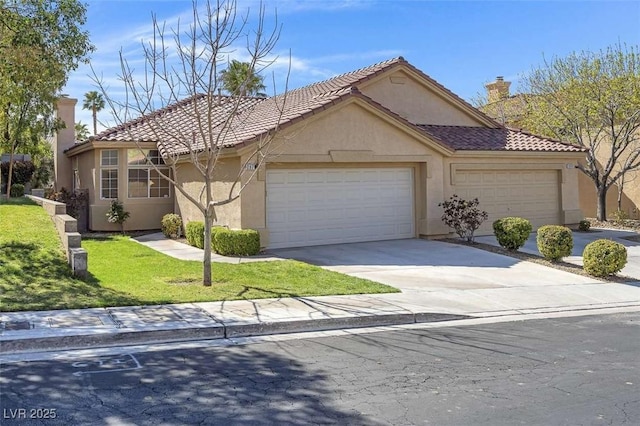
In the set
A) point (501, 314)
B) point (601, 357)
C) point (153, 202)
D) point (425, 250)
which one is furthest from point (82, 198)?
point (601, 357)

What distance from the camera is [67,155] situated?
23.9 meters

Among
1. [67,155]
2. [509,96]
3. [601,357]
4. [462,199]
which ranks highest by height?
[509,96]

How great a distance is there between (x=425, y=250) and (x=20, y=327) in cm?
1058

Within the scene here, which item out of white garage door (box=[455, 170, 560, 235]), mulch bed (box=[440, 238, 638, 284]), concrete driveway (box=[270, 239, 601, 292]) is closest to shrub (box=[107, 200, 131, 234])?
concrete driveway (box=[270, 239, 601, 292])

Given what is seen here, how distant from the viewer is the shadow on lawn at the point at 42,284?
8.62 m

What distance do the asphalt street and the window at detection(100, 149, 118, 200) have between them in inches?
560

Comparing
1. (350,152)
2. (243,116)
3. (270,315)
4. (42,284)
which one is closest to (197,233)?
(350,152)

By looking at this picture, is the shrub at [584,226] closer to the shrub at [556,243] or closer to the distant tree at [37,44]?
the shrub at [556,243]

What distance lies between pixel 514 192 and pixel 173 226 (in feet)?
36.8

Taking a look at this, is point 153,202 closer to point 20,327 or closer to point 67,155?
point 67,155

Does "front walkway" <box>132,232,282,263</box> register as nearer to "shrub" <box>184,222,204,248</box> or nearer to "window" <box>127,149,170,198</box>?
"shrub" <box>184,222,204,248</box>

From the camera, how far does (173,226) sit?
60.0ft

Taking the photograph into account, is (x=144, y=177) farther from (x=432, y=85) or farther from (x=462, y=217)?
(x=462, y=217)

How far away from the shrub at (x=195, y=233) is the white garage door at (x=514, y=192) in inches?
320
